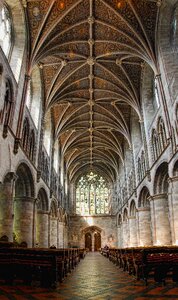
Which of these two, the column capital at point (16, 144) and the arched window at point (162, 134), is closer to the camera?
the column capital at point (16, 144)

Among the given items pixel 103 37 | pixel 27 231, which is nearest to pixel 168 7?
pixel 103 37

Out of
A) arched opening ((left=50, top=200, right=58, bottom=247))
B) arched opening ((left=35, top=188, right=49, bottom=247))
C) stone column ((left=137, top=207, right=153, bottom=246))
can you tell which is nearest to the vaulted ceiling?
arched opening ((left=35, top=188, right=49, bottom=247))

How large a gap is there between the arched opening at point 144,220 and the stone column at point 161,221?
4543 mm

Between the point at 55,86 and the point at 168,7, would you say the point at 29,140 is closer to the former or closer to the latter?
the point at 55,86

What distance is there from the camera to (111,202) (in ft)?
162

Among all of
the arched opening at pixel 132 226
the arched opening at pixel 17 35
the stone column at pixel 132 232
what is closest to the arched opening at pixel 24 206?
the arched opening at pixel 17 35

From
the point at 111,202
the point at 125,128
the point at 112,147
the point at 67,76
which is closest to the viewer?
the point at 67,76

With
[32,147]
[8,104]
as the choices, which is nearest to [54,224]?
[32,147]

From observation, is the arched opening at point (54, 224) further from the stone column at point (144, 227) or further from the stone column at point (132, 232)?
the stone column at point (144, 227)

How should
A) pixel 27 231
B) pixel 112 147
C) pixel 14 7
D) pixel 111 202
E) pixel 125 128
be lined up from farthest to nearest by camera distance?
1. pixel 111 202
2. pixel 112 147
3. pixel 125 128
4. pixel 27 231
5. pixel 14 7

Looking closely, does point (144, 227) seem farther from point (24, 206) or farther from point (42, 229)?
point (24, 206)

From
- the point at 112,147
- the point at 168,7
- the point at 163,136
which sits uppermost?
the point at 168,7

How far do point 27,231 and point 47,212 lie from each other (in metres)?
7.06

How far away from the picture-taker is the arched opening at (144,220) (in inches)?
1025
